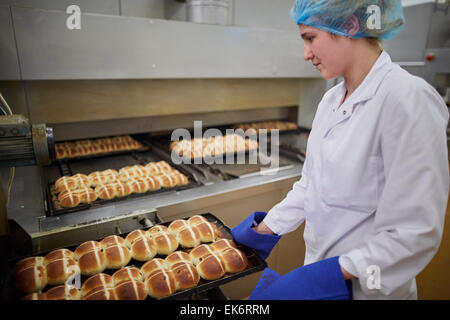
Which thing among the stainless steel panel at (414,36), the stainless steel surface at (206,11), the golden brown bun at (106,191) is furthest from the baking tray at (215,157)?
the stainless steel panel at (414,36)

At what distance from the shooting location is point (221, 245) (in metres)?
1.24

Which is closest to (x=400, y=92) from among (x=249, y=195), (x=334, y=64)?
(x=334, y=64)

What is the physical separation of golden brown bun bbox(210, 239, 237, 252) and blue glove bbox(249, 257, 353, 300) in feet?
0.91

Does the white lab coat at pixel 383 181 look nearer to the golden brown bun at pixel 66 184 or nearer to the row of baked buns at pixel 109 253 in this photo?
the row of baked buns at pixel 109 253

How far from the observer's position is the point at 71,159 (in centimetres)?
213

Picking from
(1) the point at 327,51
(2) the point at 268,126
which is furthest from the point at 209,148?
(1) the point at 327,51

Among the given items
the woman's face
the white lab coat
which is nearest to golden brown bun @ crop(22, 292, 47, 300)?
the white lab coat

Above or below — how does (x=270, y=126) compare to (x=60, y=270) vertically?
above

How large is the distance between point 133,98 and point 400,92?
1.85 metres

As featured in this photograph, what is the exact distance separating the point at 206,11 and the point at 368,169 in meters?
1.67

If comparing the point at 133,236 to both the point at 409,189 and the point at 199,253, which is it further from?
the point at 409,189

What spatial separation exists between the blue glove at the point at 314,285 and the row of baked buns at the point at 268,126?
6.76 ft

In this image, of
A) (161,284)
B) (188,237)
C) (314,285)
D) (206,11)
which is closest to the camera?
(314,285)

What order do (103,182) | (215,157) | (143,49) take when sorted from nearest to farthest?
(103,182) < (143,49) < (215,157)
